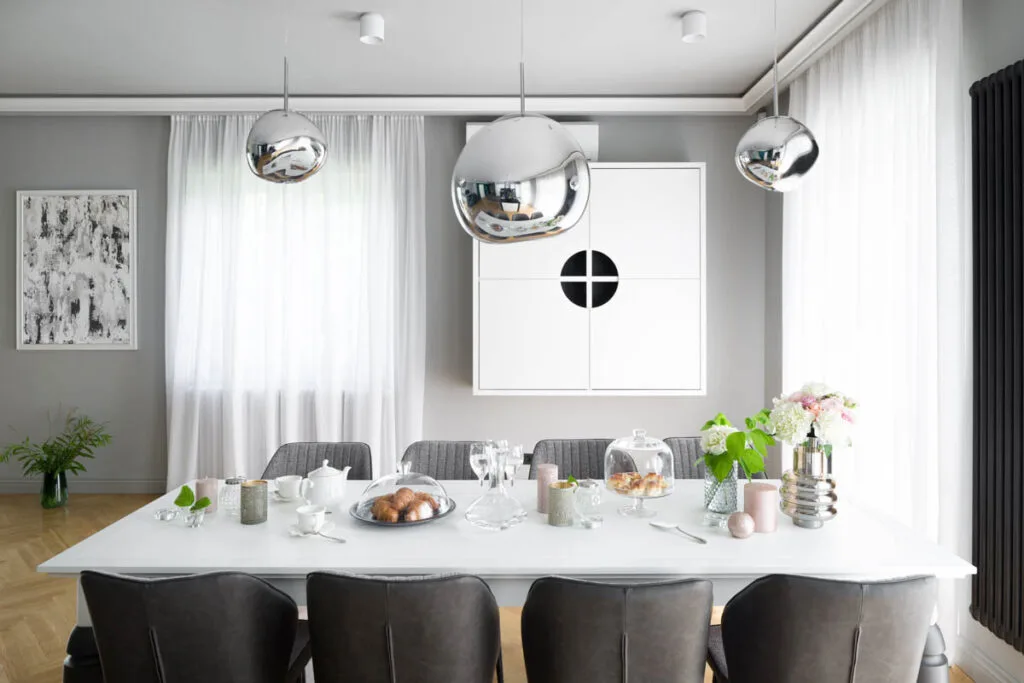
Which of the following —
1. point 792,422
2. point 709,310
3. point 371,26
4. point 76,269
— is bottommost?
point 792,422

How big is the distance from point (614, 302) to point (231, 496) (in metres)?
2.61

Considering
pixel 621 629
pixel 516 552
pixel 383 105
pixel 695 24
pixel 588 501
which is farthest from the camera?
pixel 383 105

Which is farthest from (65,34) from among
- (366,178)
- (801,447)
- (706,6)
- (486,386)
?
(801,447)

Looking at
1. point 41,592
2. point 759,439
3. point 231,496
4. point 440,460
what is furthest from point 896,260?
point 41,592

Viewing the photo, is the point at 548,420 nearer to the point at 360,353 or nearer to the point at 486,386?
the point at 486,386

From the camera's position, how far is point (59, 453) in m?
4.34

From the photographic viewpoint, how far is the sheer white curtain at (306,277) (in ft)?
14.4

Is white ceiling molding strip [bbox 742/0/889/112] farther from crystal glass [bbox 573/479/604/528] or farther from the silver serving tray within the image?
the silver serving tray

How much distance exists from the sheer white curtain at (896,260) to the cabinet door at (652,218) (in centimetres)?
65

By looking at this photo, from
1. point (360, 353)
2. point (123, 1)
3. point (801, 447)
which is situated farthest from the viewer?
point (360, 353)

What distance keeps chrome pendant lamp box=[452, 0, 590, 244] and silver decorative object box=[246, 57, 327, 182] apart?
0.76 meters

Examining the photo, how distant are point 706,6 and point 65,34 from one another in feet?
10.5

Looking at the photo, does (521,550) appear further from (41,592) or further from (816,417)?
(41,592)

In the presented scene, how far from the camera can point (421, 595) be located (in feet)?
4.43
